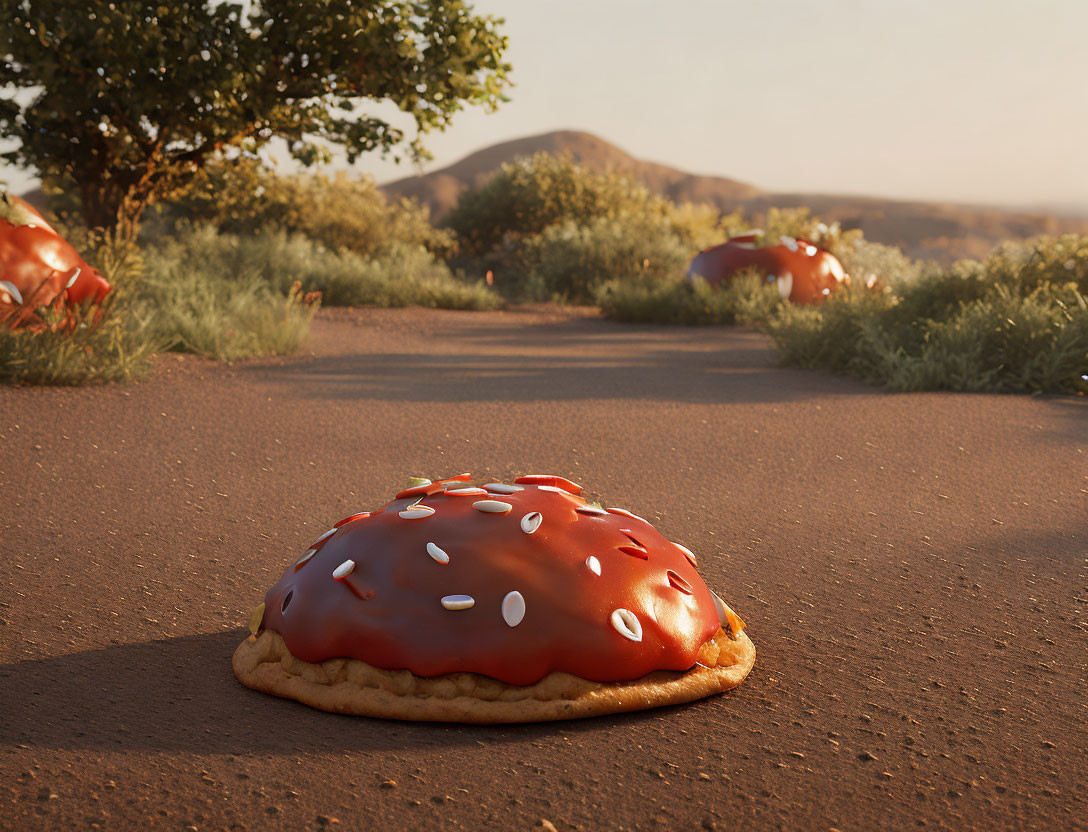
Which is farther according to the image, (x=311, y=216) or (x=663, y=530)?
(x=311, y=216)

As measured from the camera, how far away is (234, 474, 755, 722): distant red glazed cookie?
2.97 meters

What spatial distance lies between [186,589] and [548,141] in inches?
2934

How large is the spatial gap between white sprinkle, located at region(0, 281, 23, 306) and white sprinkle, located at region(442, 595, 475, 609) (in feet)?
23.0

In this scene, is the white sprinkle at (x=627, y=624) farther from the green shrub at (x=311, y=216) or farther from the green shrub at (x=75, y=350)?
the green shrub at (x=311, y=216)

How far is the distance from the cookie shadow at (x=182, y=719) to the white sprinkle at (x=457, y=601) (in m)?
0.35

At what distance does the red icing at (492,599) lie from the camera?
298 centimetres

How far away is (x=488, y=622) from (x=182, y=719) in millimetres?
929

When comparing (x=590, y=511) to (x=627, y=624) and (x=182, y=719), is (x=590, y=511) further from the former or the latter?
(x=182, y=719)

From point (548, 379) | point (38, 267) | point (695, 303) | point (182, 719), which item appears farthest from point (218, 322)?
point (182, 719)

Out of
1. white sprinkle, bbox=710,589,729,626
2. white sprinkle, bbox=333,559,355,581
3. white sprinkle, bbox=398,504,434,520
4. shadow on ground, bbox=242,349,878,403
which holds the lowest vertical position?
shadow on ground, bbox=242,349,878,403

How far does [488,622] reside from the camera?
9.77ft

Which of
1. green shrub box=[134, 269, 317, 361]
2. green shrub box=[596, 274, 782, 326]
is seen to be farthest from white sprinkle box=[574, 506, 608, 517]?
green shrub box=[596, 274, 782, 326]

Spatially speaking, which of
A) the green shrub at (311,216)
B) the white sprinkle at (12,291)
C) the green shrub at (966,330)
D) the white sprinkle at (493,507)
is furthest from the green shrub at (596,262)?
the white sprinkle at (493,507)

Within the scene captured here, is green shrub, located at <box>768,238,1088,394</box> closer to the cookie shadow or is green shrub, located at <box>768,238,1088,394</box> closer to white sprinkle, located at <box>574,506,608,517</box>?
white sprinkle, located at <box>574,506,608,517</box>
